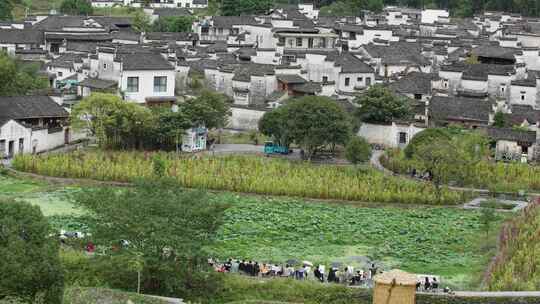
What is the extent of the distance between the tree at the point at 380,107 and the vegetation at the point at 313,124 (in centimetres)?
329

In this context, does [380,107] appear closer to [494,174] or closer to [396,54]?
[494,174]

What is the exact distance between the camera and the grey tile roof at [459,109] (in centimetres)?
4228

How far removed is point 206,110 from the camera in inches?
1516

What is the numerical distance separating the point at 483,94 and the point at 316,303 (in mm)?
27301

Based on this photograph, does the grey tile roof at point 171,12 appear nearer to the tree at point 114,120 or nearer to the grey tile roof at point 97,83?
the grey tile roof at point 97,83

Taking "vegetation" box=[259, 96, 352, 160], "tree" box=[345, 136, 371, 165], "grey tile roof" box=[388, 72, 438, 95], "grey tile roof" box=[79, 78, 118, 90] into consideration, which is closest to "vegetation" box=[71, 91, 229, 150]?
"vegetation" box=[259, 96, 352, 160]

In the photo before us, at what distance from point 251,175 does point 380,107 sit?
925 centimetres

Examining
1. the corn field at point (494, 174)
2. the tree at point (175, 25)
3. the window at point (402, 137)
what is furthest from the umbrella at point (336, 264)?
the tree at point (175, 25)

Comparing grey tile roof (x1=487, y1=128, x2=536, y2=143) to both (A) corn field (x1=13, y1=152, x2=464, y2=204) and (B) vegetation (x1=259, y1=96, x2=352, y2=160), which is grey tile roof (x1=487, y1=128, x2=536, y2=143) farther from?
(A) corn field (x1=13, y1=152, x2=464, y2=204)

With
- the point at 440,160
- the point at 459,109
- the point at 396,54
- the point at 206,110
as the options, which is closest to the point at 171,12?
the point at 396,54

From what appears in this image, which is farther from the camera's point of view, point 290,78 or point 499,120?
point 290,78

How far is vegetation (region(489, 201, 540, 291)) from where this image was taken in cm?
2147

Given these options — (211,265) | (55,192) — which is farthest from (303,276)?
(55,192)

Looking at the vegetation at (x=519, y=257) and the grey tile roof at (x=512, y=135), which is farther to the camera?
the grey tile roof at (x=512, y=135)
